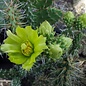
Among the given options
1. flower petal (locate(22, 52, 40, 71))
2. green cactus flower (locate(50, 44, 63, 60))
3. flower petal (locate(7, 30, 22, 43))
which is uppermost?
flower petal (locate(7, 30, 22, 43))

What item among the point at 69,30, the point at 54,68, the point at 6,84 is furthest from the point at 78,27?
the point at 6,84

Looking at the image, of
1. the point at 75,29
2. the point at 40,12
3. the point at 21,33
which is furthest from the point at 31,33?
the point at 40,12

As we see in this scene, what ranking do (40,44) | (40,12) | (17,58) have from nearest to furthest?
(40,44) → (17,58) → (40,12)

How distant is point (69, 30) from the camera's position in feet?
4.58

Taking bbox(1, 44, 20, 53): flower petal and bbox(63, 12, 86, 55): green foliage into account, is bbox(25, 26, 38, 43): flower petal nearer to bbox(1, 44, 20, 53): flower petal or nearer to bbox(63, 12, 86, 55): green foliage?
bbox(1, 44, 20, 53): flower petal

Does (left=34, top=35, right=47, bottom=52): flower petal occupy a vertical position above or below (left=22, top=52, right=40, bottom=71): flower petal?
above

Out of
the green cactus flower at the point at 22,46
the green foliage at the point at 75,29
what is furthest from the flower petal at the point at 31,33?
the green foliage at the point at 75,29

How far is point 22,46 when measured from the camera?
3.80 ft

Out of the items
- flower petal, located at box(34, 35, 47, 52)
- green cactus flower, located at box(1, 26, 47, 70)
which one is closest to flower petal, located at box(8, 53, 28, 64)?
green cactus flower, located at box(1, 26, 47, 70)

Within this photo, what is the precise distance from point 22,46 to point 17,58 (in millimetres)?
64

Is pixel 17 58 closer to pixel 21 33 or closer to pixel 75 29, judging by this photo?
pixel 21 33

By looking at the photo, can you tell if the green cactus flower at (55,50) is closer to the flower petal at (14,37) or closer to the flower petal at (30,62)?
the flower petal at (30,62)

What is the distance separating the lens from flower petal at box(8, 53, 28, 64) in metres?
1.17

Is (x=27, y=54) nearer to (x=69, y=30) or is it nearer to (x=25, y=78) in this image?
(x=69, y=30)
